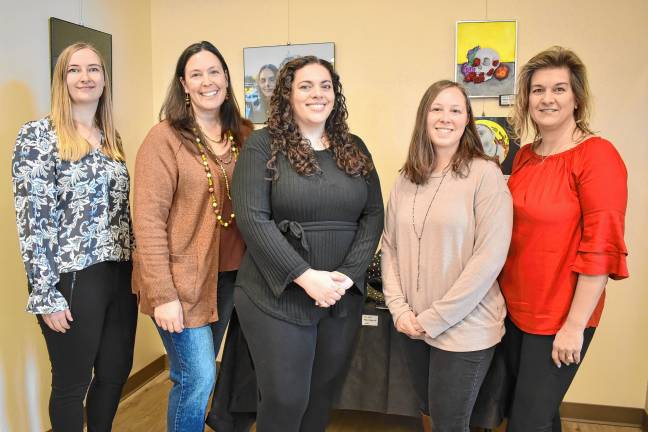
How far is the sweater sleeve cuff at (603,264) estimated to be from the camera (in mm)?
1429

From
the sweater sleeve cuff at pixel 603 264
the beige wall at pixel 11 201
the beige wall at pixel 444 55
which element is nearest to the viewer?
the sweater sleeve cuff at pixel 603 264

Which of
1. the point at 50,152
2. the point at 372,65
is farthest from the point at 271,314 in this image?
the point at 372,65

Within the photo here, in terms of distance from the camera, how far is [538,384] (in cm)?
153

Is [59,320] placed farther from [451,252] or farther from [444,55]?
[444,55]

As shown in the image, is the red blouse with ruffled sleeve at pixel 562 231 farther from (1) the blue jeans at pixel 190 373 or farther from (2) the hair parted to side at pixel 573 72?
(1) the blue jeans at pixel 190 373

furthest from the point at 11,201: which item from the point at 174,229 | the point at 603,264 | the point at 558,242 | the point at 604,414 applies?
the point at 604,414

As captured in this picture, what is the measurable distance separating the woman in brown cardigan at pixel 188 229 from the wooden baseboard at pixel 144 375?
1.27 meters

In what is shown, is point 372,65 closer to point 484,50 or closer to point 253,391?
point 484,50

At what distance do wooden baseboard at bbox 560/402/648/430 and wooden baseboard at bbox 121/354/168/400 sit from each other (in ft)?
7.80

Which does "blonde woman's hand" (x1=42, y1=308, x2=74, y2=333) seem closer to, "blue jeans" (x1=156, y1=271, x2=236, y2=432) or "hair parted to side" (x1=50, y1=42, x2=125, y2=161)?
"blue jeans" (x1=156, y1=271, x2=236, y2=432)

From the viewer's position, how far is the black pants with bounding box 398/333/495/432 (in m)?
1.54

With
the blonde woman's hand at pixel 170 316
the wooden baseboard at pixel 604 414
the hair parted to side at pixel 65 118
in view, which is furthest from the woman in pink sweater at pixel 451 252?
the wooden baseboard at pixel 604 414

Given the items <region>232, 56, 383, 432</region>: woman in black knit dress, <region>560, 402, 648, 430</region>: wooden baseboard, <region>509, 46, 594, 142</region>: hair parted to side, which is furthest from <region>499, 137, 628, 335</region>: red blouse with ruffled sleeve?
<region>560, 402, 648, 430</region>: wooden baseboard

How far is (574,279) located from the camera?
1504 mm
